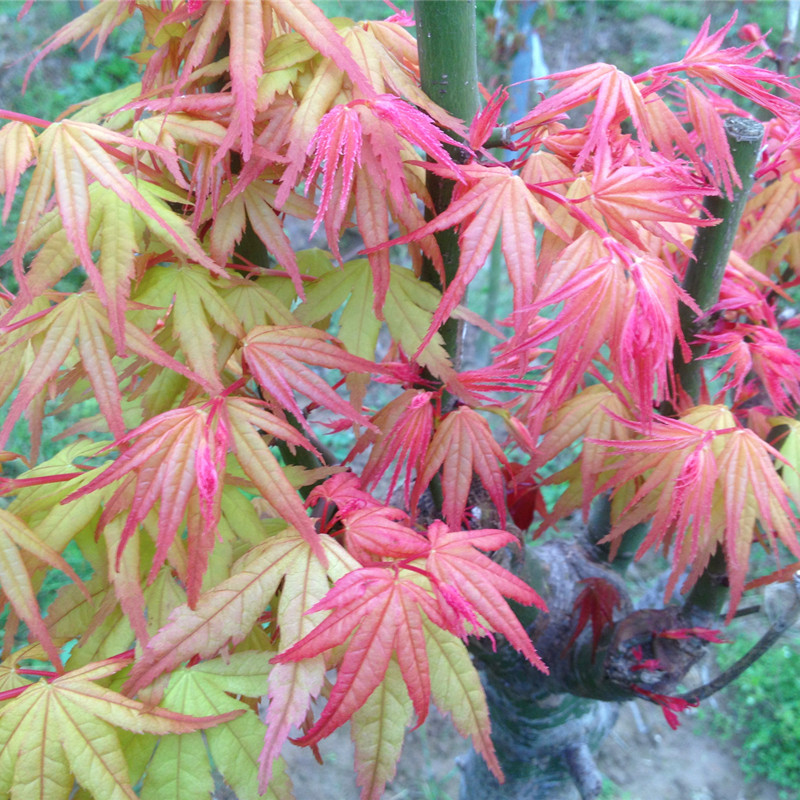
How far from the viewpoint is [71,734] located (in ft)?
1.66

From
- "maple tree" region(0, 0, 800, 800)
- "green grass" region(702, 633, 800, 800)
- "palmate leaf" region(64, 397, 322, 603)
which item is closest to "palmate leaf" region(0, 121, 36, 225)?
"maple tree" region(0, 0, 800, 800)

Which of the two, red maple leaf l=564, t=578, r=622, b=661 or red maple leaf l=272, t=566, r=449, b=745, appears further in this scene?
red maple leaf l=564, t=578, r=622, b=661

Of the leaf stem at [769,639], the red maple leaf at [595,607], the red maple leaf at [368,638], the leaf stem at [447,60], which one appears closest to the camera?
the red maple leaf at [368,638]

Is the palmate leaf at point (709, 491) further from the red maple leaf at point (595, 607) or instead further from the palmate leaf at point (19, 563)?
the palmate leaf at point (19, 563)

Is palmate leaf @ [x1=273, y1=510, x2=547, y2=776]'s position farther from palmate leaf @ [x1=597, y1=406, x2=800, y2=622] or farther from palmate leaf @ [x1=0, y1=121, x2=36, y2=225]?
palmate leaf @ [x1=0, y1=121, x2=36, y2=225]

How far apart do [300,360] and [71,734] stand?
354 millimetres

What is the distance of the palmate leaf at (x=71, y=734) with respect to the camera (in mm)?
496

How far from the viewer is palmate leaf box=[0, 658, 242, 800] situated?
1.63 feet

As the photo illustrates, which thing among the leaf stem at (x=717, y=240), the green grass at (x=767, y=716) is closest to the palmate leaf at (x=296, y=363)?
the leaf stem at (x=717, y=240)

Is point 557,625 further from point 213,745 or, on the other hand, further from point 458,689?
point 213,745

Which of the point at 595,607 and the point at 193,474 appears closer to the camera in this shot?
the point at 193,474

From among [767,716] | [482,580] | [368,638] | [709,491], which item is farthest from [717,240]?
[767,716]

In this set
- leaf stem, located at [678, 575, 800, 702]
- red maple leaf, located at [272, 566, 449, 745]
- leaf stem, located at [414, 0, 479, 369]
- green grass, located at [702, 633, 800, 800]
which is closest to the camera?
red maple leaf, located at [272, 566, 449, 745]

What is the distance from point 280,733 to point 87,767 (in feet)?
0.55
